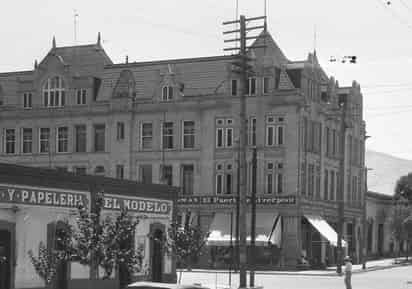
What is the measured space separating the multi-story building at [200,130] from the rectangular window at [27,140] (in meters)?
0.09

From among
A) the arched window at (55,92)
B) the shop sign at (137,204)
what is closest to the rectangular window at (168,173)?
the arched window at (55,92)

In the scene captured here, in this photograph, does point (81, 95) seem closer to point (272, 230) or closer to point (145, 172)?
point (145, 172)

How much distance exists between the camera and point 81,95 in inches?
2936

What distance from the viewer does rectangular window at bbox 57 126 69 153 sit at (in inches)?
2940

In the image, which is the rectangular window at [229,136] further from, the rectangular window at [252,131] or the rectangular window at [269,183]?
the rectangular window at [269,183]

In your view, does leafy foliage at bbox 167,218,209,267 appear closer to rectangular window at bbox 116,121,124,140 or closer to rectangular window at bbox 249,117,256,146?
rectangular window at bbox 249,117,256,146

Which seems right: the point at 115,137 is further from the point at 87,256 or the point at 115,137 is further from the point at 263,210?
the point at 87,256

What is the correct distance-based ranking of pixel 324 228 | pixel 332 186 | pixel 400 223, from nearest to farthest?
pixel 324 228
pixel 332 186
pixel 400 223

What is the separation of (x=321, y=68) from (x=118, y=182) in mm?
44225

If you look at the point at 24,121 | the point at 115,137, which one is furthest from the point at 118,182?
the point at 24,121

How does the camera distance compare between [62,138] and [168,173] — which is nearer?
[168,173]

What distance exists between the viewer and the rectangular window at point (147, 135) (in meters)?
72.1

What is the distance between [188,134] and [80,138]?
1031 cm

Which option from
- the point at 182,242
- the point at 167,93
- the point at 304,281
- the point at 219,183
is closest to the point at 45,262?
the point at 182,242
